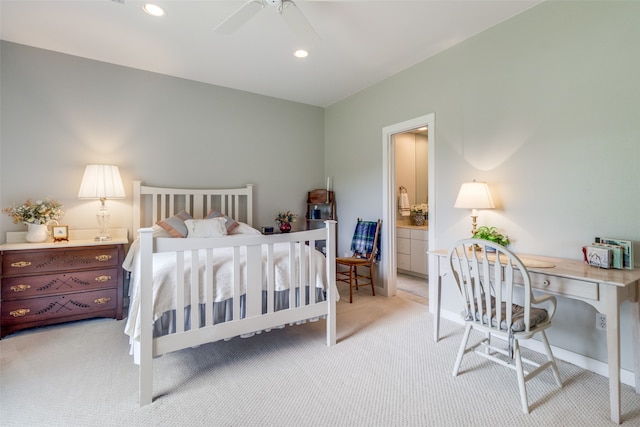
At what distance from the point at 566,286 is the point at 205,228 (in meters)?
3.21

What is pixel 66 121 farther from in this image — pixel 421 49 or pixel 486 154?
pixel 486 154

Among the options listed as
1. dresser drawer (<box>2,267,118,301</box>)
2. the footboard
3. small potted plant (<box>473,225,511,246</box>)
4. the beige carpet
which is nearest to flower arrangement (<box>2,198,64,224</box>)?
dresser drawer (<box>2,267,118,301</box>)

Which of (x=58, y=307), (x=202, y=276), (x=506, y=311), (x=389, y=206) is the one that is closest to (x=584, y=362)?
(x=506, y=311)

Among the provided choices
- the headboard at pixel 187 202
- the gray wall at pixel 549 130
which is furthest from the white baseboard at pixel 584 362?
the headboard at pixel 187 202

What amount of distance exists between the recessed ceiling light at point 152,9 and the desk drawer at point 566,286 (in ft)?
11.3

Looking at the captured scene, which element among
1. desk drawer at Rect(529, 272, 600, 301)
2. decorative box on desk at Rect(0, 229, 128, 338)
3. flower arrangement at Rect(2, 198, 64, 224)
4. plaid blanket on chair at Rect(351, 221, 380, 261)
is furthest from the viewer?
plaid blanket on chair at Rect(351, 221, 380, 261)

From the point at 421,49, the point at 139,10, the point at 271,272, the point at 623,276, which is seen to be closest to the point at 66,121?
the point at 139,10

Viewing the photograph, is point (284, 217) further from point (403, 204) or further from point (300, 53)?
point (300, 53)

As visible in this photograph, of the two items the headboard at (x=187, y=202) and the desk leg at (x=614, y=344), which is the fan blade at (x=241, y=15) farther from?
the desk leg at (x=614, y=344)

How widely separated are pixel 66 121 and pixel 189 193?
1420mm

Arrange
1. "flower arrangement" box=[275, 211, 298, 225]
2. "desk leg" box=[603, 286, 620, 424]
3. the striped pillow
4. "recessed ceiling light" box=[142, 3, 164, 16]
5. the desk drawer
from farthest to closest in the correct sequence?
"flower arrangement" box=[275, 211, 298, 225]
the striped pillow
"recessed ceiling light" box=[142, 3, 164, 16]
the desk drawer
"desk leg" box=[603, 286, 620, 424]

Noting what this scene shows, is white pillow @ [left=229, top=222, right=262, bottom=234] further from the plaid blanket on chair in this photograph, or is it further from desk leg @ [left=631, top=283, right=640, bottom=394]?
desk leg @ [left=631, top=283, right=640, bottom=394]

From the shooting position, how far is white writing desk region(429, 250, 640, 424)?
160cm

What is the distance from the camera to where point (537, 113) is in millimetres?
2402
